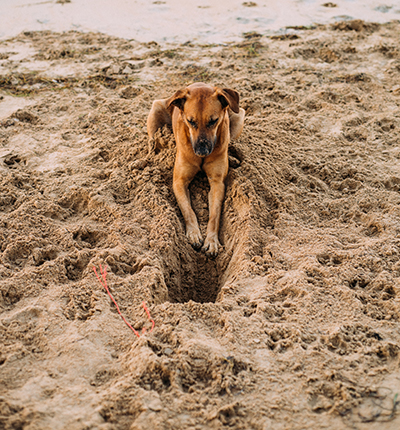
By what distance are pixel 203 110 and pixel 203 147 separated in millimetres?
314

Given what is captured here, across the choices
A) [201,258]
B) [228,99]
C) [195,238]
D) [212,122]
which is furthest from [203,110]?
[201,258]

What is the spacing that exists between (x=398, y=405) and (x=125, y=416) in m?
1.29

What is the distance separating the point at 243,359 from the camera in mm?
2180

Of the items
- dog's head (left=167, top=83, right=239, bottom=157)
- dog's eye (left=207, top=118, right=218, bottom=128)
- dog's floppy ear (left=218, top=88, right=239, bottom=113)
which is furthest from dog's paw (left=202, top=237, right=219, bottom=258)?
dog's floppy ear (left=218, top=88, right=239, bottom=113)

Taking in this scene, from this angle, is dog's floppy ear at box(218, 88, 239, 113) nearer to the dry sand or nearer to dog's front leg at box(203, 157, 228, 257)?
dog's front leg at box(203, 157, 228, 257)

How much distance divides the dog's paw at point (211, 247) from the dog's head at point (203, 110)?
2.35 feet

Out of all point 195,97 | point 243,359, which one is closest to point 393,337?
point 243,359

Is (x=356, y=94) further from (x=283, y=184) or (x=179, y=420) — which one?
(x=179, y=420)

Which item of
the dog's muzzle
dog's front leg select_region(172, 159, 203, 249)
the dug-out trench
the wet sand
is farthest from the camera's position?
the wet sand

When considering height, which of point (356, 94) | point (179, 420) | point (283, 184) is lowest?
point (179, 420)

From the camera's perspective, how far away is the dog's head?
3.31m

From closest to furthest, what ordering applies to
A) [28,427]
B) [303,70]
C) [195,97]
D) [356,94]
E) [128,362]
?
[28,427], [128,362], [195,97], [356,94], [303,70]

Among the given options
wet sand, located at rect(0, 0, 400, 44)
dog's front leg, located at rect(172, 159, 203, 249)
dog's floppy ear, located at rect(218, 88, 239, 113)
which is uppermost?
wet sand, located at rect(0, 0, 400, 44)

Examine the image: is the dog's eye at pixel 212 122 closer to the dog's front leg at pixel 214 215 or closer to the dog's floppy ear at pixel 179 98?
the dog's floppy ear at pixel 179 98
